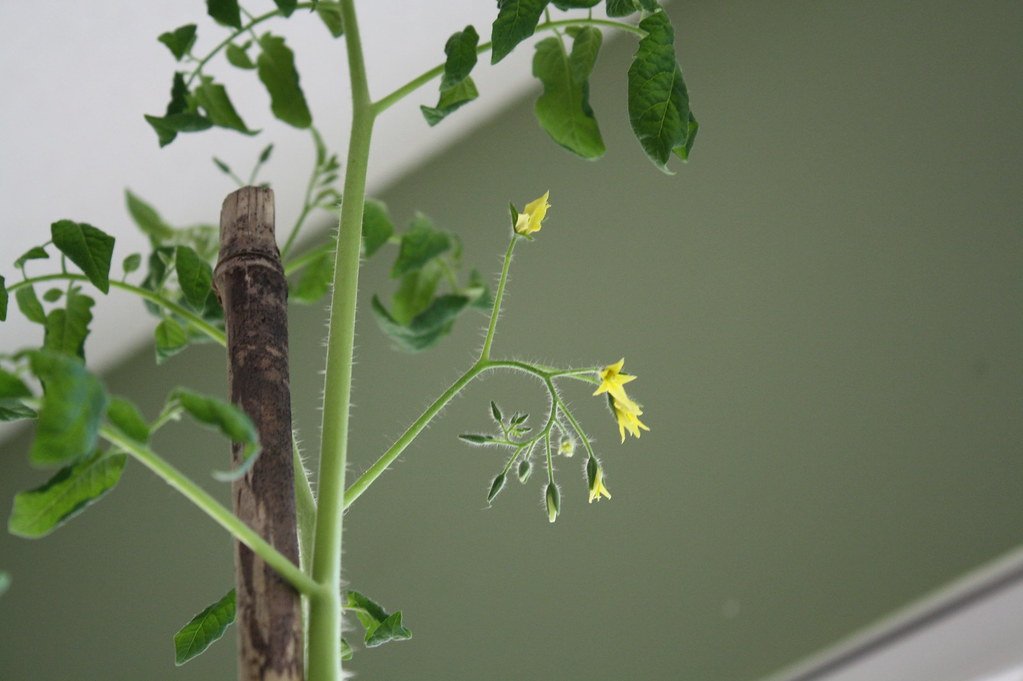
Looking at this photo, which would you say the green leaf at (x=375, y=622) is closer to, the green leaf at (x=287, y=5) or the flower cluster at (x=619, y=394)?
the flower cluster at (x=619, y=394)

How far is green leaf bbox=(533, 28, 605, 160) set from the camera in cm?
42

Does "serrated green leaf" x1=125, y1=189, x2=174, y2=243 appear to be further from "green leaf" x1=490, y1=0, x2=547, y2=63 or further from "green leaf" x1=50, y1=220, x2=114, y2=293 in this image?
"green leaf" x1=490, y1=0, x2=547, y2=63

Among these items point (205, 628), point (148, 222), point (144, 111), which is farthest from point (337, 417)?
point (144, 111)

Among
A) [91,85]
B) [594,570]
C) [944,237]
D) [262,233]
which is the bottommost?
[594,570]

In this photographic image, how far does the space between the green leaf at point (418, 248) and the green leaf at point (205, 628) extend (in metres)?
0.19

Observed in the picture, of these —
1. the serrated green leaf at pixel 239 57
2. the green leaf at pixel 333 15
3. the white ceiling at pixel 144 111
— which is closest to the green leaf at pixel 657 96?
the green leaf at pixel 333 15

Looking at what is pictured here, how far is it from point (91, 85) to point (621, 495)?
3.33 feet

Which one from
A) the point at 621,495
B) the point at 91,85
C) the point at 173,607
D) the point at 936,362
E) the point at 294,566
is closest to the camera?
the point at 294,566

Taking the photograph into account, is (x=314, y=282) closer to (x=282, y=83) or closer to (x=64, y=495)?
(x=282, y=83)

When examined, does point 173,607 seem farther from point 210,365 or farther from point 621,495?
point 621,495

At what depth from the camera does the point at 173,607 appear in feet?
5.24

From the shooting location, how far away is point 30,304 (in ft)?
1.68

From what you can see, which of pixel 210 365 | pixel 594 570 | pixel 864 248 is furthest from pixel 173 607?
pixel 864 248

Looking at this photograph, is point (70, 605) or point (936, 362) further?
point (70, 605)
